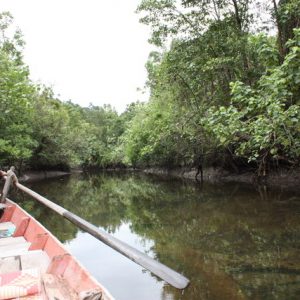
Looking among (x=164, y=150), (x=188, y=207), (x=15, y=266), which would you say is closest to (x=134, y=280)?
(x=15, y=266)

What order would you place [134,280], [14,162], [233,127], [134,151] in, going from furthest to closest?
[134,151] → [14,162] → [233,127] → [134,280]

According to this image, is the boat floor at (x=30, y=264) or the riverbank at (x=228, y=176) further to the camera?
the riverbank at (x=228, y=176)

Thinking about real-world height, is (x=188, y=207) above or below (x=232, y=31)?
below

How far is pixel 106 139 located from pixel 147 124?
2371cm

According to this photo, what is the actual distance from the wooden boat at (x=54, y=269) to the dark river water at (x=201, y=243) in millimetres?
1446

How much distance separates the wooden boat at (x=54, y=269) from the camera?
2.44m

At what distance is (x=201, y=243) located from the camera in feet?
25.0

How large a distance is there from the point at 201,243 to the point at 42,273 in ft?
14.7

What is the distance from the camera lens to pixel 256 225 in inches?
352

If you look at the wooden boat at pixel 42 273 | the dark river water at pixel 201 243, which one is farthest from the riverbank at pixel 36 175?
the wooden boat at pixel 42 273

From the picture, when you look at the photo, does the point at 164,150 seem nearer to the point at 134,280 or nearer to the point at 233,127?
the point at 233,127

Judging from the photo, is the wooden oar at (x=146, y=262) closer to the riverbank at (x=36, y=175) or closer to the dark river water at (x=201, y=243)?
the dark river water at (x=201, y=243)

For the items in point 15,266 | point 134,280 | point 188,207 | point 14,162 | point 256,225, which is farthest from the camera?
point 14,162

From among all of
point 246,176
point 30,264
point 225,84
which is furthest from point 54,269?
point 246,176
